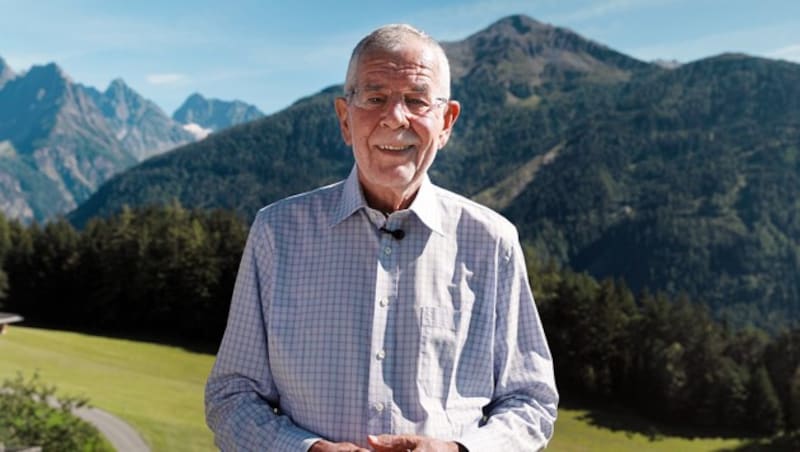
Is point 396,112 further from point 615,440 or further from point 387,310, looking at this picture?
point 615,440

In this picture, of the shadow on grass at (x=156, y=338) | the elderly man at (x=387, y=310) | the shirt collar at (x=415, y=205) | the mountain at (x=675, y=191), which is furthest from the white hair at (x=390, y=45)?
the mountain at (x=675, y=191)

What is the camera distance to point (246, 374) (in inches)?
78.6

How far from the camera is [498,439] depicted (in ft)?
6.29

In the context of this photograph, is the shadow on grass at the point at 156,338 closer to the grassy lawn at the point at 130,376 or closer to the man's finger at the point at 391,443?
the grassy lawn at the point at 130,376

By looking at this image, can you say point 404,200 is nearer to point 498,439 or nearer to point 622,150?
point 498,439

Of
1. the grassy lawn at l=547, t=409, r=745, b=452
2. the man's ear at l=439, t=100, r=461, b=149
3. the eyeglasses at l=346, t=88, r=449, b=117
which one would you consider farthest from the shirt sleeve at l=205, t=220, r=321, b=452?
the grassy lawn at l=547, t=409, r=745, b=452

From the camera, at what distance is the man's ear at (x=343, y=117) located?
6.67ft

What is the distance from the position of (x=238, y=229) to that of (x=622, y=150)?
5695 inches

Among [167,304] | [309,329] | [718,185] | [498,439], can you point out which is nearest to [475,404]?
[498,439]

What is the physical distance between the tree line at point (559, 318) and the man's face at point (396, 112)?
32054mm

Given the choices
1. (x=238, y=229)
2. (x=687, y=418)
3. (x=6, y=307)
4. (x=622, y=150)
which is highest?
(x=622, y=150)

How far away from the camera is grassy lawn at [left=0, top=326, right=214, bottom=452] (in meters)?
14.0

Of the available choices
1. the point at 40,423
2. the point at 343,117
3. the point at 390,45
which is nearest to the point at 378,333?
the point at 343,117

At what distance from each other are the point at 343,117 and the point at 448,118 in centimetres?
30
